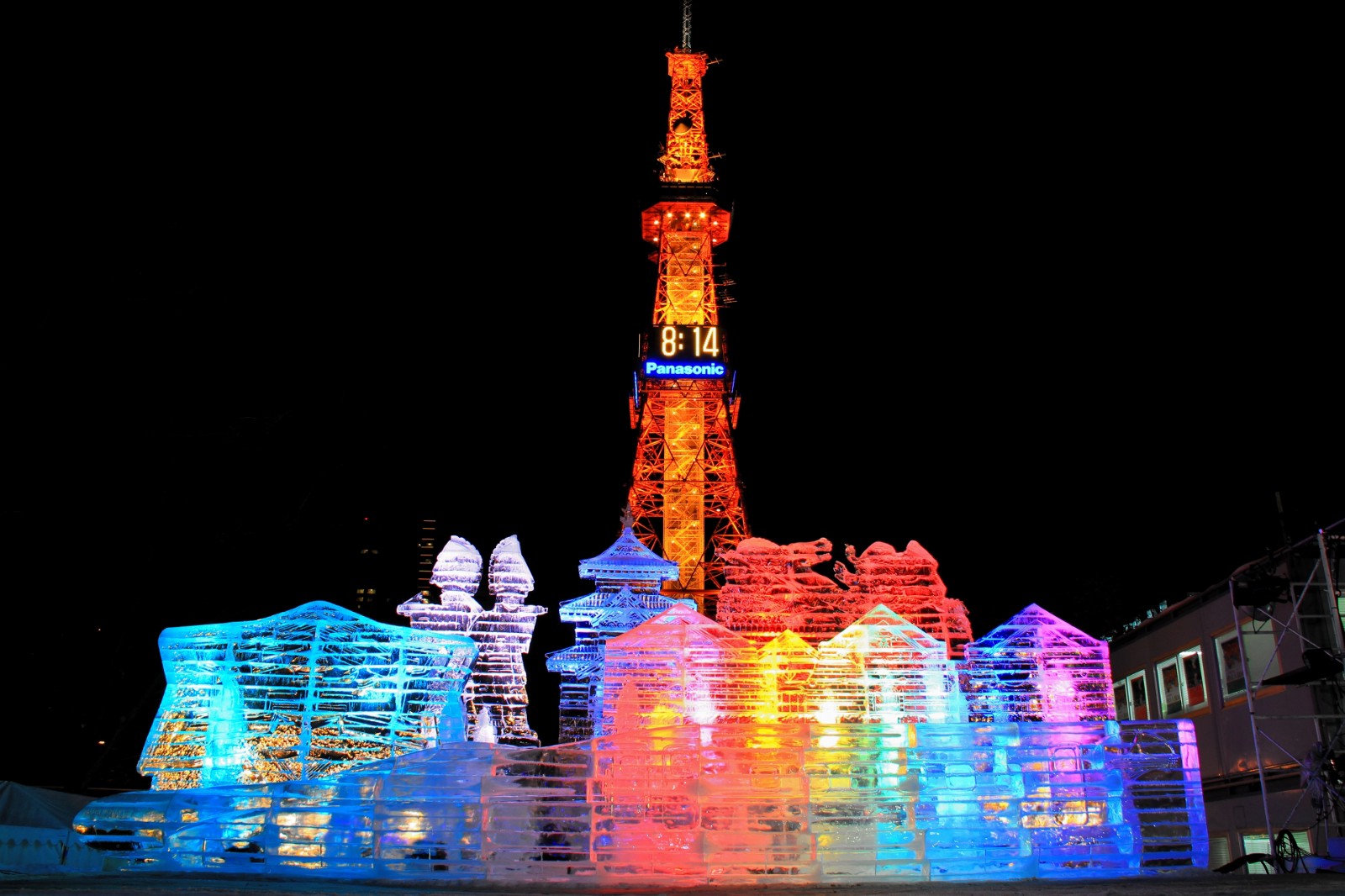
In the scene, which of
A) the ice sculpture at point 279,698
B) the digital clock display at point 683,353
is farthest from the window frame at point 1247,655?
the digital clock display at point 683,353

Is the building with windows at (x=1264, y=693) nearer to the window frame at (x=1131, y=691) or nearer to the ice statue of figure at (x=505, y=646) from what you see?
the window frame at (x=1131, y=691)

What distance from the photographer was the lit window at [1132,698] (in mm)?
Result: 25484

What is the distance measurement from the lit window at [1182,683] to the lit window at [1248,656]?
812 millimetres

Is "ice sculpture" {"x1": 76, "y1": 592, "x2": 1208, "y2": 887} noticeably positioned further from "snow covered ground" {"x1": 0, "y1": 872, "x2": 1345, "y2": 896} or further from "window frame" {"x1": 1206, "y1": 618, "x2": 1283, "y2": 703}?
"window frame" {"x1": 1206, "y1": 618, "x2": 1283, "y2": 703}

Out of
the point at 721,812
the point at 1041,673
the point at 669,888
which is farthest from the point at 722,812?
the point at 1041,673

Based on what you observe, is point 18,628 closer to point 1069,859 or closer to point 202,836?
point 202,836

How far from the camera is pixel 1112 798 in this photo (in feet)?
40.5

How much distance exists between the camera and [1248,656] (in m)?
20.2

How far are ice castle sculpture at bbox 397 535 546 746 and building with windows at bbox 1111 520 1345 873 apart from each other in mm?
11869

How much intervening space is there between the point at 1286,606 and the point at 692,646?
11.5m

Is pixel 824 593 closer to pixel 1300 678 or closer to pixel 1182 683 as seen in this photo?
pixel 1300 678

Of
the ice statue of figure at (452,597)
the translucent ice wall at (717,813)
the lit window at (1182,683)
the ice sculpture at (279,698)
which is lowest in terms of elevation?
the translucent ice wall at (717,813)

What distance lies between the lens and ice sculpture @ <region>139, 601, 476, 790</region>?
551 inches

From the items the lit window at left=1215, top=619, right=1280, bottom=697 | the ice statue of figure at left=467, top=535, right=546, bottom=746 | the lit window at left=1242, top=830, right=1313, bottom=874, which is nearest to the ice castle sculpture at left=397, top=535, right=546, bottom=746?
the ice statue of figure at left=467, top=535, right=546, bottom=746
